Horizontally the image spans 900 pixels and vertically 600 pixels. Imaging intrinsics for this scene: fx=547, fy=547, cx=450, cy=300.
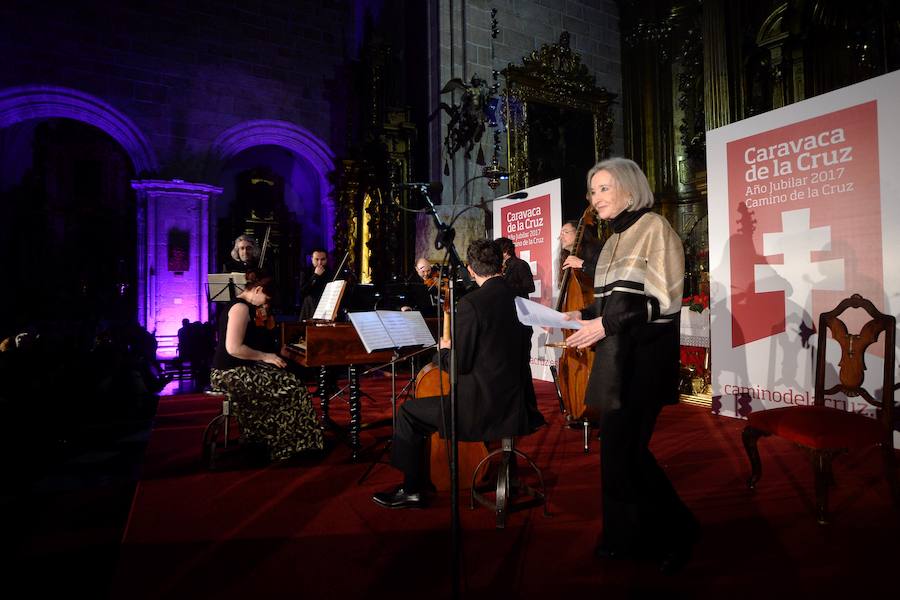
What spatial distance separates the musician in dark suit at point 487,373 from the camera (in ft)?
8.63

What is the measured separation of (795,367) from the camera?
4434mm

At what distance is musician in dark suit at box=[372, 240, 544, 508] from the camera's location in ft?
8.63

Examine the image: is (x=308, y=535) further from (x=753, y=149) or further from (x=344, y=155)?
(x=344, y=155)

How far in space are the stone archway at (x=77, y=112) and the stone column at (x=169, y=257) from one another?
547mm

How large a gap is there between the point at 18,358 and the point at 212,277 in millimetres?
1547

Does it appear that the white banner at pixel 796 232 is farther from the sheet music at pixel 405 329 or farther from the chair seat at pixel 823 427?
the sheet music at pixel 405 329

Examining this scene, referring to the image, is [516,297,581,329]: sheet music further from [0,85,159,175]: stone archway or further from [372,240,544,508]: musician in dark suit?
[0,85,159,175]: stone archway

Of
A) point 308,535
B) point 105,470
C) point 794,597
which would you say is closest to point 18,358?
point 105,470

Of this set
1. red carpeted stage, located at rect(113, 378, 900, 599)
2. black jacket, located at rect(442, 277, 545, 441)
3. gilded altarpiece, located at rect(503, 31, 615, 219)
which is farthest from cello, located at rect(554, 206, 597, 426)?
gilded altarpiece, located at rect(503, 31, 615, 219)

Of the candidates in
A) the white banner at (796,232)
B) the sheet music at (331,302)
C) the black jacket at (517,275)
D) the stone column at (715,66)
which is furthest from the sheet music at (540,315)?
the stone column at (715,66)

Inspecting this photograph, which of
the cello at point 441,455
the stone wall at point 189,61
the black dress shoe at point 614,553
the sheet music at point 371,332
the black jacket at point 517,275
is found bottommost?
the black dress shoe at point 614,553

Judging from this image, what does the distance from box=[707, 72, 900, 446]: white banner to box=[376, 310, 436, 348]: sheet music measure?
3.02m

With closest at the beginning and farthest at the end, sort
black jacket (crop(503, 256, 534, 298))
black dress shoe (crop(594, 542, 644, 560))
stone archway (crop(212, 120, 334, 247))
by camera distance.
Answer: black dress shoe (crop(594, 542, 644, 560)) < black jacket (crop(503, 256, 534, 298)) < stone archway (crop(212, 120, 334, 247))

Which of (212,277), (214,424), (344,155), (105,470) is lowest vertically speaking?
(105,470)
